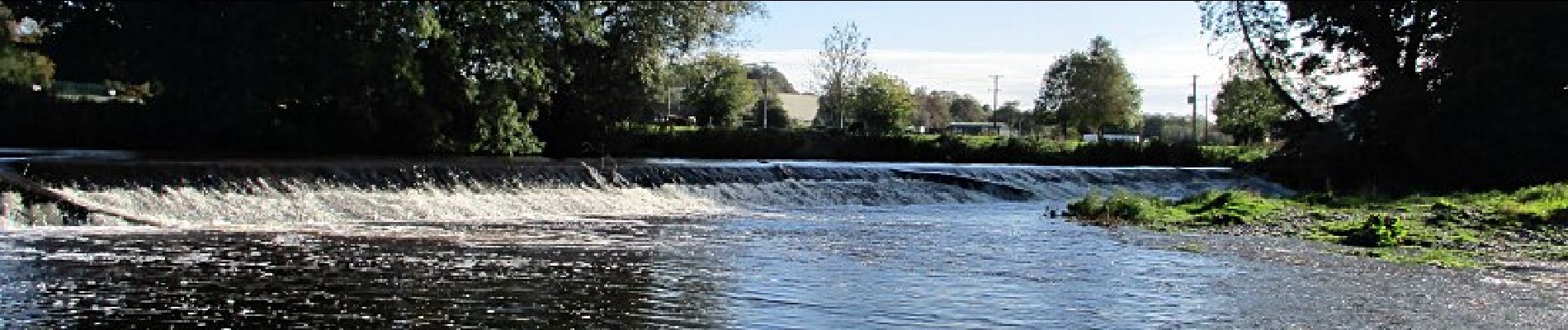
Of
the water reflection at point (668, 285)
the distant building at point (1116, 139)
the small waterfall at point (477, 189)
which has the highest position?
the distant building at point (1116, 139)

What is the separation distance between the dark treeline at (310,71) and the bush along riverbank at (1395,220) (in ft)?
64.4

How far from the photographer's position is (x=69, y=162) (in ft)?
79.4

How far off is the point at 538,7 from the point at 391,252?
26.6 m

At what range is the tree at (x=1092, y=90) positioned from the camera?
9031 centimetres

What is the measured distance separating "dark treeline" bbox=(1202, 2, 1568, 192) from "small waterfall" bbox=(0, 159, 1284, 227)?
28.7ft

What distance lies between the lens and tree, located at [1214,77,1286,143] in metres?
53.6

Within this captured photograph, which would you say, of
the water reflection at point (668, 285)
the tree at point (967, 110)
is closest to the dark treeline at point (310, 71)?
the water reflection at point (668, 285)

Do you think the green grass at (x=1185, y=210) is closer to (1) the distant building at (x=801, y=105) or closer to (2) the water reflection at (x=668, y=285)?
(2) the water reflection at (x=668, y=285)

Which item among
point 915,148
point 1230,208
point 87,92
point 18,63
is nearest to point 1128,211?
point 1230,208

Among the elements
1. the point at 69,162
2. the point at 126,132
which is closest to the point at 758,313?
the point at 69,162

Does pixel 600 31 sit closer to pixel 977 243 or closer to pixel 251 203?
pixel 251 203

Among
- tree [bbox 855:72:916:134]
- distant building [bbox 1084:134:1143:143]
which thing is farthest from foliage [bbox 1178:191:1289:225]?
tree [bbox 855:72:916:134]

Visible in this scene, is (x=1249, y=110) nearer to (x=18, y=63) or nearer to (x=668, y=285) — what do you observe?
(x=18, y=63)

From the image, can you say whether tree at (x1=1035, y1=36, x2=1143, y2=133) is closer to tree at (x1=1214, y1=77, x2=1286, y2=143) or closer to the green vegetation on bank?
tree at (x1=1214, y1=77, x2=1286, y2=143)
